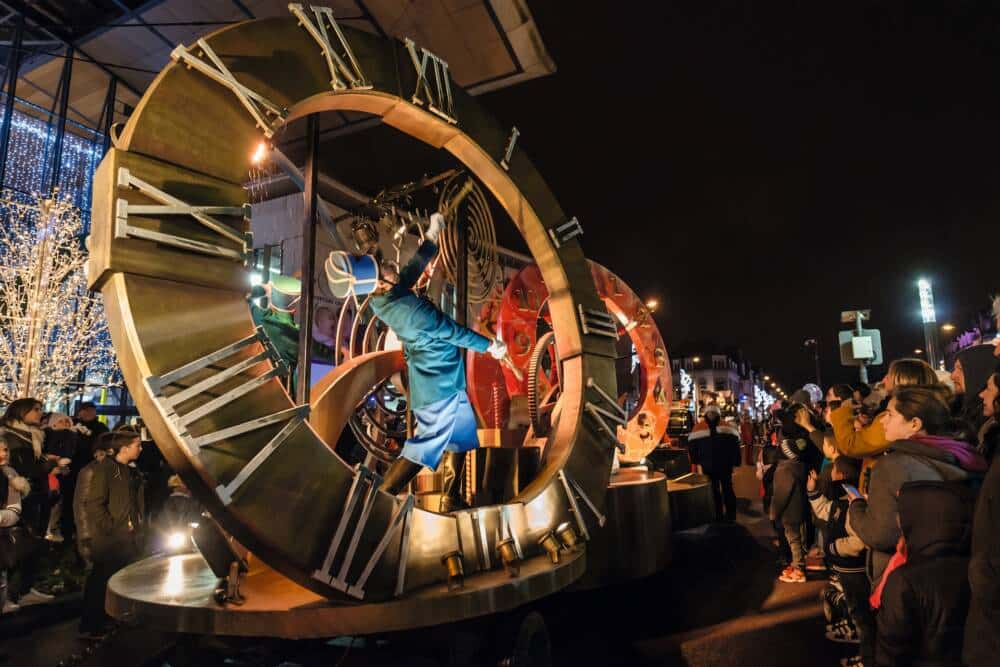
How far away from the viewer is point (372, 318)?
250 inches

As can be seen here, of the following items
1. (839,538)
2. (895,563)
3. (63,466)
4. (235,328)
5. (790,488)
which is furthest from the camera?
(63,466)

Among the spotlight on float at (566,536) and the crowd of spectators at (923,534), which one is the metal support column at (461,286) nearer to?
the spotlight on float at (566,536)

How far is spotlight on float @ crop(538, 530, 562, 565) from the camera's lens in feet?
11.4

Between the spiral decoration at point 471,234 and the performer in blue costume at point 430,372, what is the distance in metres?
1.48

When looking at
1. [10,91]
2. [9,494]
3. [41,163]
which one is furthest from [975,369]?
[41,163]

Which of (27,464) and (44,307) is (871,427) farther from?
(44,307)

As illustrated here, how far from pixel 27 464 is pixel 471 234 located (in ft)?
17.6

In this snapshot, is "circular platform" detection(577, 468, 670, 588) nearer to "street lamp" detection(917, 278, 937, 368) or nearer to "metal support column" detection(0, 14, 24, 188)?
"metal support column" detection(0, 14, 24, 188)

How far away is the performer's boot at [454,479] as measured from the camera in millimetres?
4152

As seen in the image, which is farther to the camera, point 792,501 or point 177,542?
point 792,501

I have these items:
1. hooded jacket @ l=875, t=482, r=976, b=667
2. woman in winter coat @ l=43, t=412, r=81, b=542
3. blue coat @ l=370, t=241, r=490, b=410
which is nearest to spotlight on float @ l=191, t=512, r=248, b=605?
blue coat @ l=370, t=241, r=490, b=410

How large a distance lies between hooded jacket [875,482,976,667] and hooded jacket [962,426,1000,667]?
183mm

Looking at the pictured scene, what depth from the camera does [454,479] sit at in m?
4.21

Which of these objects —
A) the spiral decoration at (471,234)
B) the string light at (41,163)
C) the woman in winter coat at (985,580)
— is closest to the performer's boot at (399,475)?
the spiral decoration at (471,234)
